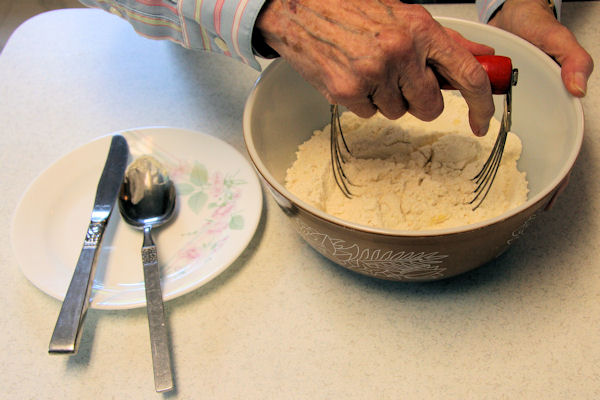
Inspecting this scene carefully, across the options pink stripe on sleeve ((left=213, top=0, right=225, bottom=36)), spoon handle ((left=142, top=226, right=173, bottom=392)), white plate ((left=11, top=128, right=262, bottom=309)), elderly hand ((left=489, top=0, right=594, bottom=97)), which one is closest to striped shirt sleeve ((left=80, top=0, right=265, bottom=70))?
pink stripe on sleeve ((left=213, top=0, right=225, bottom=36))

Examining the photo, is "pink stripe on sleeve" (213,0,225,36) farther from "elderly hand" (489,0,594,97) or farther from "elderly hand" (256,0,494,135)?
"elderly hand" (489,0,594,97)

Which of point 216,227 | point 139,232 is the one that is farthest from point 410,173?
point 139,232

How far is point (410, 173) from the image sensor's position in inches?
25.3

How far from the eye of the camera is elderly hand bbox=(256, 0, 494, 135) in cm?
49

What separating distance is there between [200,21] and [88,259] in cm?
34

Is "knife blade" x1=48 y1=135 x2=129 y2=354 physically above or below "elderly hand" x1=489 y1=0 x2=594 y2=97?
below

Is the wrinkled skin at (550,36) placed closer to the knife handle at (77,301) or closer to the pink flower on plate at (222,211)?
the pink flower on plate at (222,211)

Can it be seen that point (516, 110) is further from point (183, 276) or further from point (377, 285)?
point (183, 276)

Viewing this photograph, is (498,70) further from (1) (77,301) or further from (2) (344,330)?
(1) (77,301)

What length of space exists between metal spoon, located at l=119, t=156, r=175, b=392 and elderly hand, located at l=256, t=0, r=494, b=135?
289mm

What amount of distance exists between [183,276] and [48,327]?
0.61 feet

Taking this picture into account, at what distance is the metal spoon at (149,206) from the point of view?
22.6 inches

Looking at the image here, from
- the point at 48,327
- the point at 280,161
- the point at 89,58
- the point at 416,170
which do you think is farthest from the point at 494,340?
the point at 89,58

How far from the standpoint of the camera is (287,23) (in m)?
0.53
